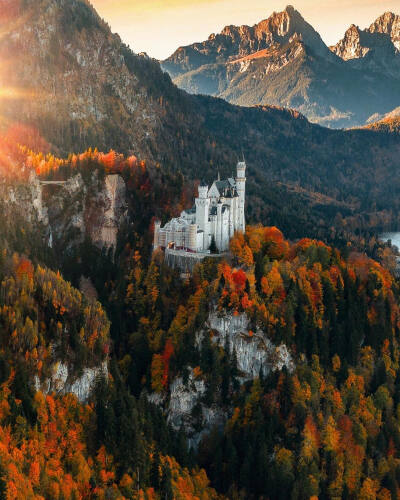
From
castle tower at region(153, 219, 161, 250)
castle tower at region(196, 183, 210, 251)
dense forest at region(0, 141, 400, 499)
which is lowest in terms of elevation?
dense forest at region(0, 141, 400, 499)

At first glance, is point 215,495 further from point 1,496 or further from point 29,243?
point 29,243

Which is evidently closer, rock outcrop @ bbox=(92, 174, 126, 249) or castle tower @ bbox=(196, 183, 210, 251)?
castle tower @ bbox=(196, 183, 210, 251)

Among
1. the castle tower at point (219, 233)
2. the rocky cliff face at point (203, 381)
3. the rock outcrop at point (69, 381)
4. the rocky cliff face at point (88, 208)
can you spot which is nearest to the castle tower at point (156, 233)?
the castle tower at point (219, 233)

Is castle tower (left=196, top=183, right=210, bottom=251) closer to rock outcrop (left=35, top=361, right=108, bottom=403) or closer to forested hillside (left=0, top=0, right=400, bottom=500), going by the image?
forested hillside (left=0, top=0, right=400, bottom=500)

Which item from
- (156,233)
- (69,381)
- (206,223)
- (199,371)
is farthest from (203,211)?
(69,381)

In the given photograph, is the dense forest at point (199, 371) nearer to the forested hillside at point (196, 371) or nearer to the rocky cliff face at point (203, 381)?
the forested hillside at point (196, 371)

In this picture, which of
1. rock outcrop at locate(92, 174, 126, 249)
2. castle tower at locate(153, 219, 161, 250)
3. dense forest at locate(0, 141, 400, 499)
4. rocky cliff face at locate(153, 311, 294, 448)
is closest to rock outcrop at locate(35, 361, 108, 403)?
dense forest at locate(0, 141, 400, 499)

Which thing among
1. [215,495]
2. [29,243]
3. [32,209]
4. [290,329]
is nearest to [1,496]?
[215,495]

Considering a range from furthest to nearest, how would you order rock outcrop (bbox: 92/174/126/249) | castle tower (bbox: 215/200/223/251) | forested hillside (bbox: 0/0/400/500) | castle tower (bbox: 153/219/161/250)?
rock outcrop (bbox: 92/174/126/249)
castle tower (bbox: 153/219/161/250)
castle tower (bbox: 215/200/223/251)
forested hillside (bbox: 0/0/400/500)
